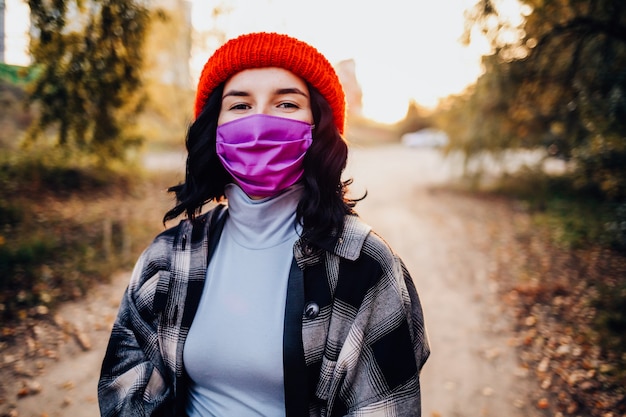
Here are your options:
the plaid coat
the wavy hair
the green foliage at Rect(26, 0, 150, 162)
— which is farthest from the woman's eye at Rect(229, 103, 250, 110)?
the green foliage at Rect(26, 0, 150, 162)

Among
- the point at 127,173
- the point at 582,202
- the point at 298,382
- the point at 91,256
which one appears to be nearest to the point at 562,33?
the point at 582,202

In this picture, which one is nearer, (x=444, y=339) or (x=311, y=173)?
(x=311, y=173)

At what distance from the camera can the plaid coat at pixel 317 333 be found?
1.48 m

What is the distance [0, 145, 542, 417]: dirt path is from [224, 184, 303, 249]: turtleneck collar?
2246 mm

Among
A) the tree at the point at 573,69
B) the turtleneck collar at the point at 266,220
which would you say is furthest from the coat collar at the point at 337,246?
the tree at the point at 573,69

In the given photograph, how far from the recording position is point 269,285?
159 centimetres

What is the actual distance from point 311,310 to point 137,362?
805 millimetres

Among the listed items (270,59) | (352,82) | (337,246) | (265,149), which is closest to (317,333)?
(337,246)

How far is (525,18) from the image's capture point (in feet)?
17.6

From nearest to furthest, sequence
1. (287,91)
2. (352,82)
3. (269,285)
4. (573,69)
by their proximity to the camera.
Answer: (269,285) < (287,91) < (573,69) < (352,82)

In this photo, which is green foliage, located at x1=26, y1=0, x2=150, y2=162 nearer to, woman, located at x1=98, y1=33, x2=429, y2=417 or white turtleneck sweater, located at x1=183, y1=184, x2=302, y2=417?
woman, located at x1=98, y1=33, x2=429, y2=417

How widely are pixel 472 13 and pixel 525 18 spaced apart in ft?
2.78

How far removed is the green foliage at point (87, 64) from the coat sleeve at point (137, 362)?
11.3 ft

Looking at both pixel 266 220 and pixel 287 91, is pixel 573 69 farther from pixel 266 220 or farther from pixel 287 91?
pixel 266 220
